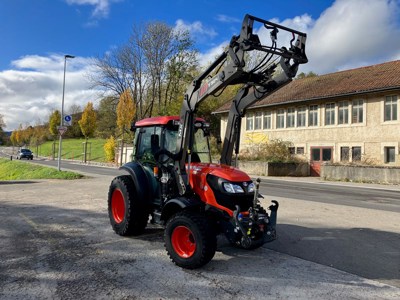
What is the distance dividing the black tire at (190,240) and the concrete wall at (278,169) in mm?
23794

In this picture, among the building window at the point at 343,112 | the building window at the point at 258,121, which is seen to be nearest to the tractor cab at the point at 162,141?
the building window at the point at 343,112

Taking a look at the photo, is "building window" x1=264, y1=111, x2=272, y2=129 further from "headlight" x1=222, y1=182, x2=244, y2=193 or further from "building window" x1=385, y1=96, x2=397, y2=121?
"headlight" x1=222, y1=182, x2=244, y2=193

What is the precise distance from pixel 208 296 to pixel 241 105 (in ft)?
10.8

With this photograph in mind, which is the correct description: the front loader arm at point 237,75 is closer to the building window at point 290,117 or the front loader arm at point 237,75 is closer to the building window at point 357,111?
the building window at point 357,111

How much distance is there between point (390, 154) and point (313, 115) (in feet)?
23.4

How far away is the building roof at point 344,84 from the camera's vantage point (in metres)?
26.6

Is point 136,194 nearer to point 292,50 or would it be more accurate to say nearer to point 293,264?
point 293,264

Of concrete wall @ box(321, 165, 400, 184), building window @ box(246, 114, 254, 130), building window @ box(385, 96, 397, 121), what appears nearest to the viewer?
concrete wall @ box(321, 165, 400, 184)

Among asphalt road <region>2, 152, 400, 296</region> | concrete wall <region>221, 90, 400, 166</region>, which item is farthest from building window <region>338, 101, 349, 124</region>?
asphalt road <region>2, 152, 400, 296</region>

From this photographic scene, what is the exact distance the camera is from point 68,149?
68875mm

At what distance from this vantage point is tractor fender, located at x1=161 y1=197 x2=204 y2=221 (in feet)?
16.8

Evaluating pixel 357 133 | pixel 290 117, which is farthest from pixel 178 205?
pixel 290 117

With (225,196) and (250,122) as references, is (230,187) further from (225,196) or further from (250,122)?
(250,122)

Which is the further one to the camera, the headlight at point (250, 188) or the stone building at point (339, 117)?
the stone building at point (339, 117)
